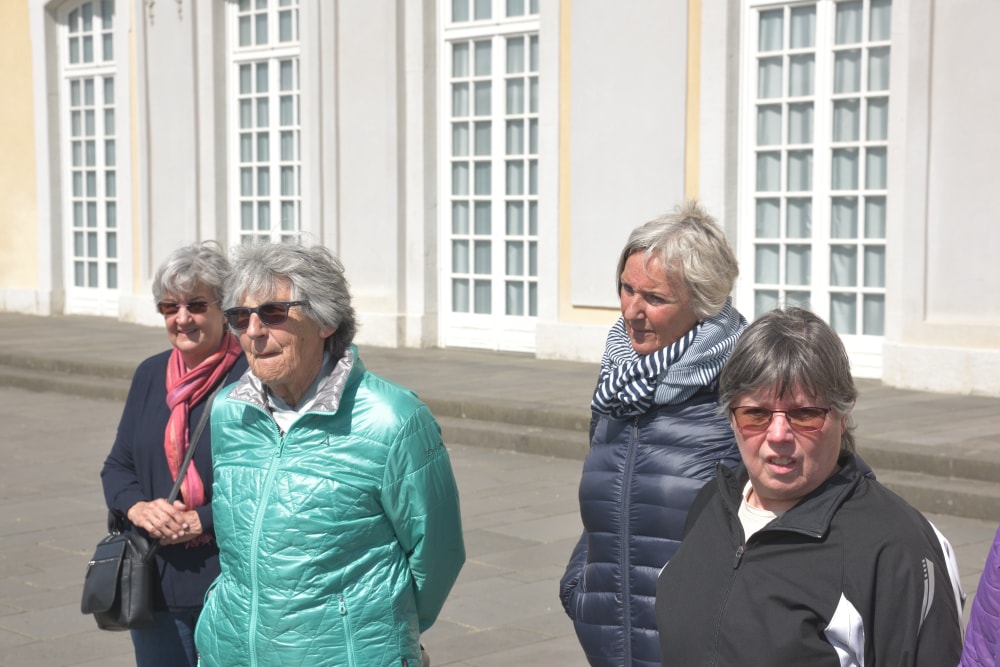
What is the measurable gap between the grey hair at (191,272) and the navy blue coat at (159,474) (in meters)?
0.23

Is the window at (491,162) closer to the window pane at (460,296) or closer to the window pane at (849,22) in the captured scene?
the window pane at (460,296)

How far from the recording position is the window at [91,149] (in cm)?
2011

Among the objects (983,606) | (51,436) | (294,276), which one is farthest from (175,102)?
(983,606)

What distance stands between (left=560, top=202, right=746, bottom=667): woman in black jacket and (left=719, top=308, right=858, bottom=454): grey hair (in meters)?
0.65

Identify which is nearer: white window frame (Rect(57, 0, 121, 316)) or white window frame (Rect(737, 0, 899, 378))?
white window frame (Rect(737, 0, 899, 378))

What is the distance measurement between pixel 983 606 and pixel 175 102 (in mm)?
17284

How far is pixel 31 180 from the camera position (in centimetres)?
2108

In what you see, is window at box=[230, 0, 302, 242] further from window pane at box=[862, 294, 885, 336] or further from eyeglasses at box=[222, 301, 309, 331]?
eyeglasses at box=[222, 301, 309, 331]

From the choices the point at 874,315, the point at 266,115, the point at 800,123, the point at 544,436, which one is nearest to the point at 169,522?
the point at 544,436

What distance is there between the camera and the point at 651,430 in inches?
133

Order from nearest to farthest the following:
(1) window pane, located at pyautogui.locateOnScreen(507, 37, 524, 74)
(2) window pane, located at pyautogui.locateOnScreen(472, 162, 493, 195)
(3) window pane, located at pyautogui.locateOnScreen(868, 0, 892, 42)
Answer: (3) window pane, located at pyautogui.locateOnScreen(868, 0, 892, 42) → (1) window pane, located at pyautogui.locateOnScreen(507, 37, 524, 74) → (2) window pane, located at pyautogui.locateOnScreen(472, 162, 493, 195)

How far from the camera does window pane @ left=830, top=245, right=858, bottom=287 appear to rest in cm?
1273

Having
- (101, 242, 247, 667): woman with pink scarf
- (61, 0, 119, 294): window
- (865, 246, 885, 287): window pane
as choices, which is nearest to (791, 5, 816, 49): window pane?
(865, 246, 885, 287): window pane

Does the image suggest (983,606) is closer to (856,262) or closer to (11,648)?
(11,648)
